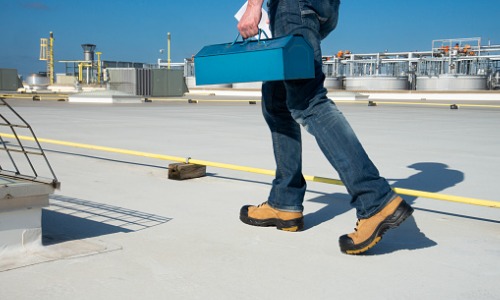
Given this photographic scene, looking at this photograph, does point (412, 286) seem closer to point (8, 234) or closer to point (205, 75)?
point (205, 75)

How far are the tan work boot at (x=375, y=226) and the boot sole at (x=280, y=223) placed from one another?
17.7 inches

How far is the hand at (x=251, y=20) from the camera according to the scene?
8.28 feet

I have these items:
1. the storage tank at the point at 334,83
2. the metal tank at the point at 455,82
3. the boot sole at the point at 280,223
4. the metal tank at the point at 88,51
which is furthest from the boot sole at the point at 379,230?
the metal tank at the point at 88,51

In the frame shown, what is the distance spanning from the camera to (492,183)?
4281mm

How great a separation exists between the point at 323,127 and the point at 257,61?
39 cm

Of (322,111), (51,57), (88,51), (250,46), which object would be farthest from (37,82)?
(322,111)

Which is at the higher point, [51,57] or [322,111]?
[51,57]

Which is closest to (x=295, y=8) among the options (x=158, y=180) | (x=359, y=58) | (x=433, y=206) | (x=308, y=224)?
(x=308, y=224)

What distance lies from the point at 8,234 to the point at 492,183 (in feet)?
11.3

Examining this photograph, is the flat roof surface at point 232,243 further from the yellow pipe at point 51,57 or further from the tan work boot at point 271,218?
the yellow pipe at point 51,57

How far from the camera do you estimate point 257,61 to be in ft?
7.55

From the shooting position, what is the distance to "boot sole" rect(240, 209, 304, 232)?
2766 millimetres

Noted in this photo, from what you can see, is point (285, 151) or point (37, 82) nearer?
point (285, 151)

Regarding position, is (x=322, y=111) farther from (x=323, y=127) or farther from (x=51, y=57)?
(x=51, y=57)
